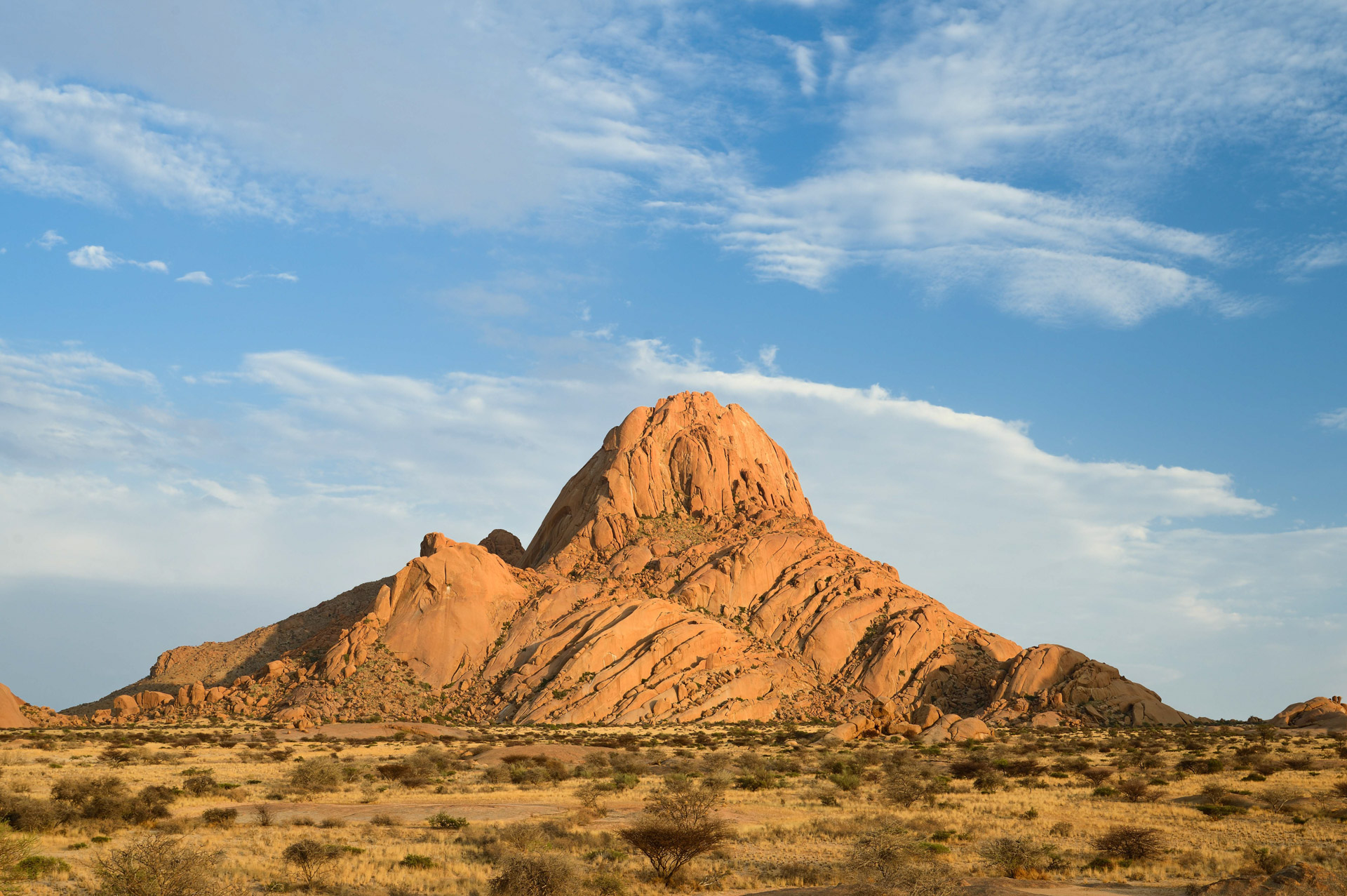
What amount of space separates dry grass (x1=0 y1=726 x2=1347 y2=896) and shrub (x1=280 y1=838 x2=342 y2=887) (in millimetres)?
439

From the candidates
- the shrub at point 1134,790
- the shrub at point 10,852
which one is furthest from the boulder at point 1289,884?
the shrub at point 10,852

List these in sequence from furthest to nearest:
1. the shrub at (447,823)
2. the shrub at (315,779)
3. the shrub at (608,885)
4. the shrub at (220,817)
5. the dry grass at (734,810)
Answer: the shrub at (315,779) → the shrub at (447,823) → the shrub at (220,817) → the dry grass at (734,810) → the shrub at (608,885)

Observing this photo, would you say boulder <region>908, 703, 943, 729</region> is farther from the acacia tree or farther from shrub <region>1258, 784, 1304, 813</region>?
the acacia tree

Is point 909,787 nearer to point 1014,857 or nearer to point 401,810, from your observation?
point 1014,857

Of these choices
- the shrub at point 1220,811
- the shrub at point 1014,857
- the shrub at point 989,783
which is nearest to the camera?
the shrub at point 1014,857

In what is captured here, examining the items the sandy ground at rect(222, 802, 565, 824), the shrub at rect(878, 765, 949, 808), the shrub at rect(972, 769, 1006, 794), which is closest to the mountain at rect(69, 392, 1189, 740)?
the shrub at rect(878, 765, 949, 808)

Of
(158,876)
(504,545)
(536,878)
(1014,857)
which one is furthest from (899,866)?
(504,545)

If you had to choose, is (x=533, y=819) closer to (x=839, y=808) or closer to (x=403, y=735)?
(x=839, y=808)

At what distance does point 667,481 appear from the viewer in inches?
4808

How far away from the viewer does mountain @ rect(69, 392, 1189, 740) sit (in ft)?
286

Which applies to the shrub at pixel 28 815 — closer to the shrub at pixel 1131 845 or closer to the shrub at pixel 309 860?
the shrub at pixel 309 860

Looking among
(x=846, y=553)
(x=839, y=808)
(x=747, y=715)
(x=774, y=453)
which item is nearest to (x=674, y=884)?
(x=839, y=808)

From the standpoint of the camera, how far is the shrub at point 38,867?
21.3 m

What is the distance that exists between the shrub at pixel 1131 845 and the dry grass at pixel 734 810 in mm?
404
